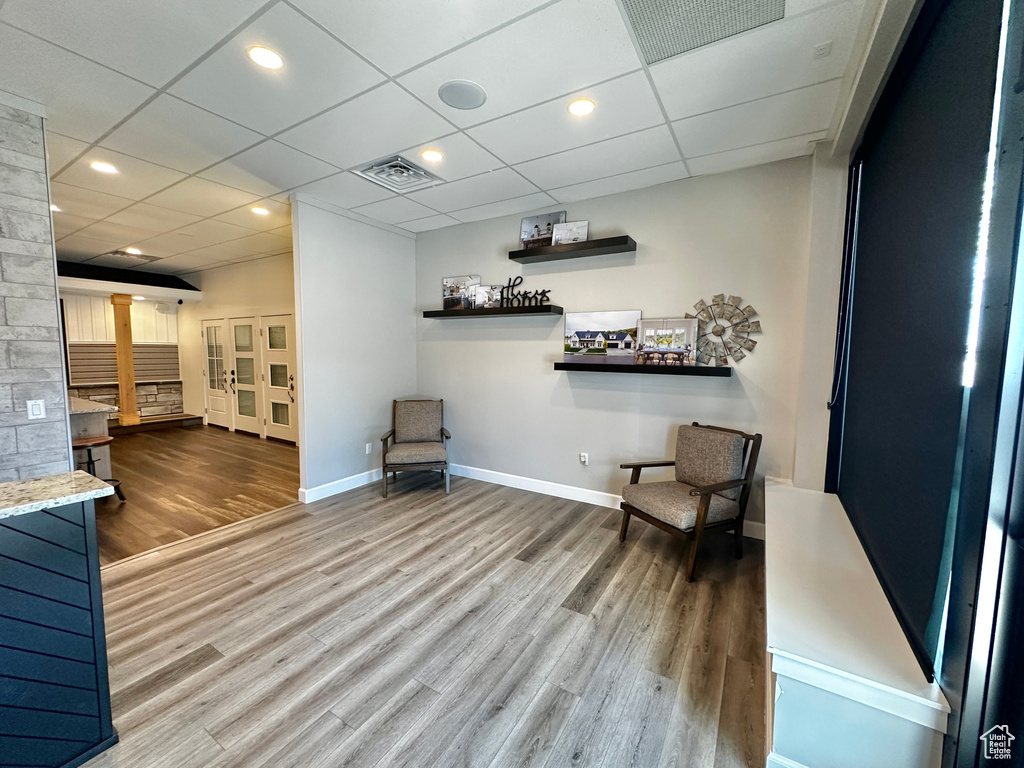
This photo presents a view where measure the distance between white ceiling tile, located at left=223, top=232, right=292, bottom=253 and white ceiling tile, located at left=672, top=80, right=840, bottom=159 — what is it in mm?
4627

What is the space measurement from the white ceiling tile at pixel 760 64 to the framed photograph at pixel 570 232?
143 cm

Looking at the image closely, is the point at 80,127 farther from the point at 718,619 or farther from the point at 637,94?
the point at 718,619

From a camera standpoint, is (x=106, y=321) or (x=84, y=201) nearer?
(x=84, y=201)

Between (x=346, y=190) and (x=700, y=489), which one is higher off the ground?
(x=346, y=190)

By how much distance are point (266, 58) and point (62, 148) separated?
206 centimetres

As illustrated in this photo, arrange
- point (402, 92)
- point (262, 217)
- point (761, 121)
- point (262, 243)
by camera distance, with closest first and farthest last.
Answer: point (402, 92)
point (761, 121)
point (262, 217)
point (262, 243)

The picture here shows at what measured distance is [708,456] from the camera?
2.95 metres

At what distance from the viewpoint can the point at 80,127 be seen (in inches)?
96.6

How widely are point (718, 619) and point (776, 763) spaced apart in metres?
0.88

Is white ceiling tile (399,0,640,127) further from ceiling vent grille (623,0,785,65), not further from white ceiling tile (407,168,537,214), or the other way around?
white ceiling tile (407,168,537,214)

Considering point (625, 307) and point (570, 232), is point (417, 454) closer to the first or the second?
point (625, 307)

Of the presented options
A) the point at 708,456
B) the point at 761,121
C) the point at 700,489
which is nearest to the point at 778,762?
the point at 700,489

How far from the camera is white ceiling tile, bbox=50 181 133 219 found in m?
3.42

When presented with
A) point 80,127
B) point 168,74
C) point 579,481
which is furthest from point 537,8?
point 579,481
